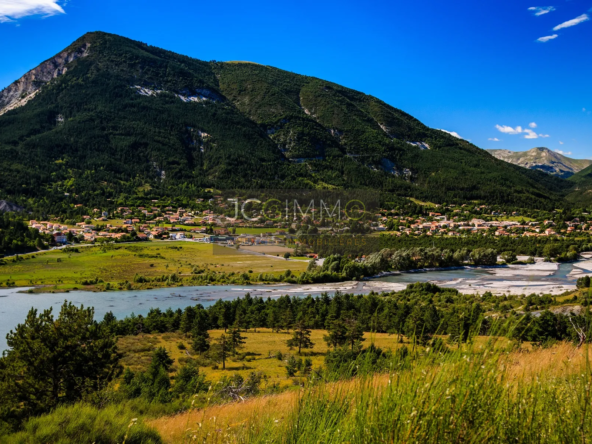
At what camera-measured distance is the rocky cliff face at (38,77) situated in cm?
12825

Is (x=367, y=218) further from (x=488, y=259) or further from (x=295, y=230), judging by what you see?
(x=488, y=259)

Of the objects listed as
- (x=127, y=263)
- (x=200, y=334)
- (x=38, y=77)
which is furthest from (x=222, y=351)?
(x=38, y=77)

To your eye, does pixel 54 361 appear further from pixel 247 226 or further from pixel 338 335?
pixel 247 226

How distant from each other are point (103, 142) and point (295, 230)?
67.8 m

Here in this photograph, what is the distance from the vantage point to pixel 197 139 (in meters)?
112

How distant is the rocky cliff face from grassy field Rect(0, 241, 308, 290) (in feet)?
375

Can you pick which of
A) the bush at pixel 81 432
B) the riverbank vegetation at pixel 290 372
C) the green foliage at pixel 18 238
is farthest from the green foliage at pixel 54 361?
the green foliage at pixel 18 238

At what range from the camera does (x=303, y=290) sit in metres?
32.2

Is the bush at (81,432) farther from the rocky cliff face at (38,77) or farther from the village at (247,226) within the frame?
the rocky cliff face at (38,77)

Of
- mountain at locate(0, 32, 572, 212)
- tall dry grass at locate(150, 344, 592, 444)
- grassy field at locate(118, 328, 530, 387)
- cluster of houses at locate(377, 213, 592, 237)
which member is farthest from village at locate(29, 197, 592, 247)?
tall dry grass at locate(150, 344, 592, 444)

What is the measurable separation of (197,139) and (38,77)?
66.1 m

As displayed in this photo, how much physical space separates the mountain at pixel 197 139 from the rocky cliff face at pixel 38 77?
560mm

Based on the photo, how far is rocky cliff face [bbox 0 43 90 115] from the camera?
128m

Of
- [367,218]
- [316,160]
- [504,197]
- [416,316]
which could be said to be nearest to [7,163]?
[367,218]
